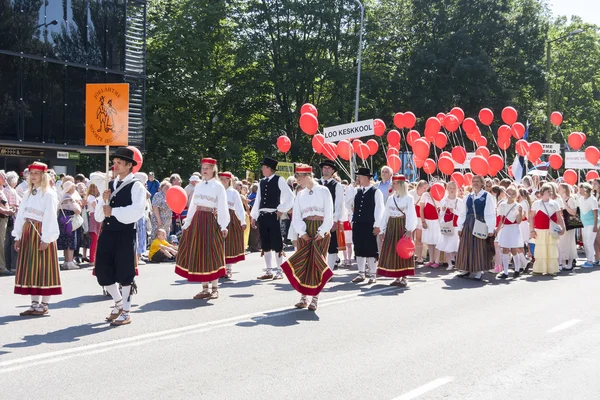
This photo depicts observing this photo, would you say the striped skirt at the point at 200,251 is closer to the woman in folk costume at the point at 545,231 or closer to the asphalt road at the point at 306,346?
the asphalt road at the point at 306,346

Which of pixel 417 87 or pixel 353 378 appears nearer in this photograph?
pixel 353 378

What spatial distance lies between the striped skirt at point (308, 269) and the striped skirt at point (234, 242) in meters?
3.27

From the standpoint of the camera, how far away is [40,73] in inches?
1158

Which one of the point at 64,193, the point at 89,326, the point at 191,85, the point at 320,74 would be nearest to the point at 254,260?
the point at 64,193

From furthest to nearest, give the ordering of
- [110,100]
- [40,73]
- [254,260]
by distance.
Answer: [40,73]
[110,100]
[254,260]

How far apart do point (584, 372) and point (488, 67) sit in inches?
1377

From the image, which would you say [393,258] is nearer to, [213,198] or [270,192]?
[270,192]

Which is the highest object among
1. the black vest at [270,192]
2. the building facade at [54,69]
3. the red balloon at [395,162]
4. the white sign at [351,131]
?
the building facade at [54,69]

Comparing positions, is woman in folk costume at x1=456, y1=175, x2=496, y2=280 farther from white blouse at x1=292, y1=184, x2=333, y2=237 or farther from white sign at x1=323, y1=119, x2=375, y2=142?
white blouse at x1=292, y1=184, x2=333, y2=237

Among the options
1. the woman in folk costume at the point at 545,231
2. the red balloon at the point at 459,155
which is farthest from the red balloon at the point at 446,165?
the red balloon at the point at 459,155

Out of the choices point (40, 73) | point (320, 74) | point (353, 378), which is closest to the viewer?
point (353, 378)

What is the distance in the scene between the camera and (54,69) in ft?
98.1

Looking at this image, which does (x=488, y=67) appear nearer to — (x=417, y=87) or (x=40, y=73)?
(x=417, y=87)

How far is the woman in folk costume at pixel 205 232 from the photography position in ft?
35.7
